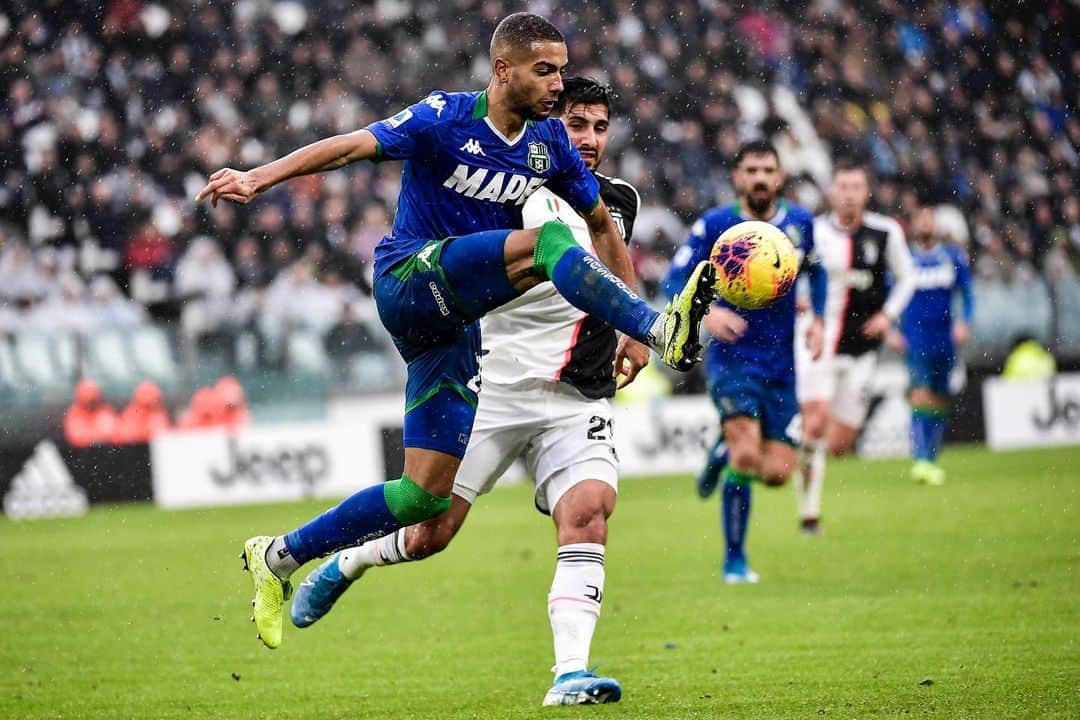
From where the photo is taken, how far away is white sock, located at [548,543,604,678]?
5230 mm

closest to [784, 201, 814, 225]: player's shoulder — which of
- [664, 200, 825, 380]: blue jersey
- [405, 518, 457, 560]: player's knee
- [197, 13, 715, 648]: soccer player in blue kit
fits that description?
[664, 200, 825, 380]: blue jersey

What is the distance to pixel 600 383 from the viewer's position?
6031mm

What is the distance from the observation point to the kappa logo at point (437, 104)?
17.2ft

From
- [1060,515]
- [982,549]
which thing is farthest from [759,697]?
[1060,515]

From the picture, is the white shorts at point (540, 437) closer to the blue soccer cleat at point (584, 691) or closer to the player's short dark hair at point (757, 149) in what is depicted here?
the blue soccer cleat at point (584, 691)

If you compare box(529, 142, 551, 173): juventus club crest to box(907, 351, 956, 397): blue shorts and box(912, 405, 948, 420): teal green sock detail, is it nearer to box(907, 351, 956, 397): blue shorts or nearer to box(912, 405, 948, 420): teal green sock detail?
box(912, 405, 948, 420): teal green sock detail

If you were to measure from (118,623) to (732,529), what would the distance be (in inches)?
133

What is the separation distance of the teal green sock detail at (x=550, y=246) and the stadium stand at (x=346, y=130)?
→ 11.1 meters

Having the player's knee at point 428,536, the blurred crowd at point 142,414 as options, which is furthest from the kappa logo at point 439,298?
the blurred crowd at point 142,414

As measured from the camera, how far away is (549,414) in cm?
593

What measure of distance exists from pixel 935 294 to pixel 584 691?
1028 centimetres

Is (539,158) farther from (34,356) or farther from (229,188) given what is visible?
(34,356)

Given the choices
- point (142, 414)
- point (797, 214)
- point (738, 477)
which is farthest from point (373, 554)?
point (142, 414)

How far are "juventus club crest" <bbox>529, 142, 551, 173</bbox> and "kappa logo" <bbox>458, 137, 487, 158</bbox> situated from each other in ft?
0.62
